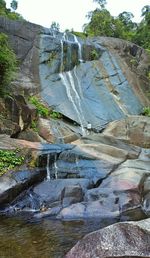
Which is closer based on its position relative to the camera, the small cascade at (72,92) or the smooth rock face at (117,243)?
the smooth rock face at (117,243)

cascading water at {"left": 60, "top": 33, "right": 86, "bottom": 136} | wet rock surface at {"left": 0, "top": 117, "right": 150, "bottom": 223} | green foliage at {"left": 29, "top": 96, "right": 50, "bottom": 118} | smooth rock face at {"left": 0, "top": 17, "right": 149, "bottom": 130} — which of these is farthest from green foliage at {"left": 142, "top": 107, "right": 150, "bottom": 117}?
wet rock surface at {"left": 0, "top": 117, "right": 150, "bottom": 223}

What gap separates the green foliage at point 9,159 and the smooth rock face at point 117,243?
6301 mm

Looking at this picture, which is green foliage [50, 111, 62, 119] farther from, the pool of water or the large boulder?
the pool of water

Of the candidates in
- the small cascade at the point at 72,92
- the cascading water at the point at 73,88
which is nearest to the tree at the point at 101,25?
the cascading water at the point at 73,88

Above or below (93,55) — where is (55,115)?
below

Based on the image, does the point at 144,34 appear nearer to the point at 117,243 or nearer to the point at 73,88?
the point at 73,88

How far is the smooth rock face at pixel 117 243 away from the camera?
19.5 ft

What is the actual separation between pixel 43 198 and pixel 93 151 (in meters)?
3.61

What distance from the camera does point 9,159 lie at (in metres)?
12.5

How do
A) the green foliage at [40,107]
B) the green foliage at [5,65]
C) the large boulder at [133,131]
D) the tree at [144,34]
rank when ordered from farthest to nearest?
the tree at [144,34]
the green foliage at [40,107]
the large boulder at [133,131]
the green foliage at [5,65]

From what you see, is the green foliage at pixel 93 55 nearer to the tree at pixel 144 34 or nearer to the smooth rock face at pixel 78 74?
the smooth rock face at pixel 78 74

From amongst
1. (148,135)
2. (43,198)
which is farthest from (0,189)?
(148,135)

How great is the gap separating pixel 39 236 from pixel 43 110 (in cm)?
1302

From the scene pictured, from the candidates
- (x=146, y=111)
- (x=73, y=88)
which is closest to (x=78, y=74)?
(x=73, y=88)
